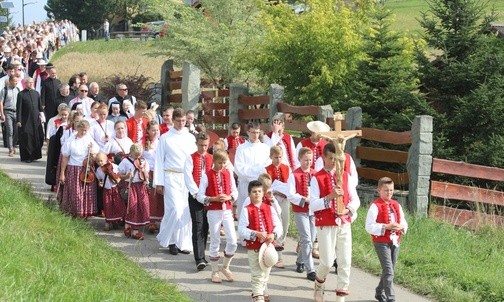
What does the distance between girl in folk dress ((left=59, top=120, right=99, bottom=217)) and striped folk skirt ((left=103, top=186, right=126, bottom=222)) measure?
337 mm

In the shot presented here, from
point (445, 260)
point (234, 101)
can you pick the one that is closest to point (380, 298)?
point (445, 260)

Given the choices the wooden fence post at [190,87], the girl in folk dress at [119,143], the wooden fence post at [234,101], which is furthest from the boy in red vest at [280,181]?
the wooden fence post at [190,87]

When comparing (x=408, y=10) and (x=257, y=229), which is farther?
(x=408, y=10)

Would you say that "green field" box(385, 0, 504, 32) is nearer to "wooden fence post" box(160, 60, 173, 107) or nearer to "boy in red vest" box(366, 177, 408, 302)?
"wooden fence post" box(160, 60, 173, 107)

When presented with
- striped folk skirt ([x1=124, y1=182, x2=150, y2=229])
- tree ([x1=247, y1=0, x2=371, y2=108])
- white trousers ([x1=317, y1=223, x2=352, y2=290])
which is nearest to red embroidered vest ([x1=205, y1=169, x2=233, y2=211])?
white trousers ([x1=317, y1=223, x2=352, y2=290])

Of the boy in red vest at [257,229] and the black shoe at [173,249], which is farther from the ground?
the boy in red vest at [257,229]

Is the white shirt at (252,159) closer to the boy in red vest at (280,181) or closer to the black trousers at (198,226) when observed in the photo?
the boy in red vest at (280,181)

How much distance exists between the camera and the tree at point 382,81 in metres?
19.7

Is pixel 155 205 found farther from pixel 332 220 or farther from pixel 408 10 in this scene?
pixel 408 10

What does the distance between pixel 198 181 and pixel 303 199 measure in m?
1.29

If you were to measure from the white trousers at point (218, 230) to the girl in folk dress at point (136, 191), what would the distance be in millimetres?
2154

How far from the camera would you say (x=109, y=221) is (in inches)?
545

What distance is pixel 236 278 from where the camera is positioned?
37.6ft

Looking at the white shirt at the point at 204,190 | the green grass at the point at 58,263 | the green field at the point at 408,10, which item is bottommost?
the green grass at the point at 58,263
